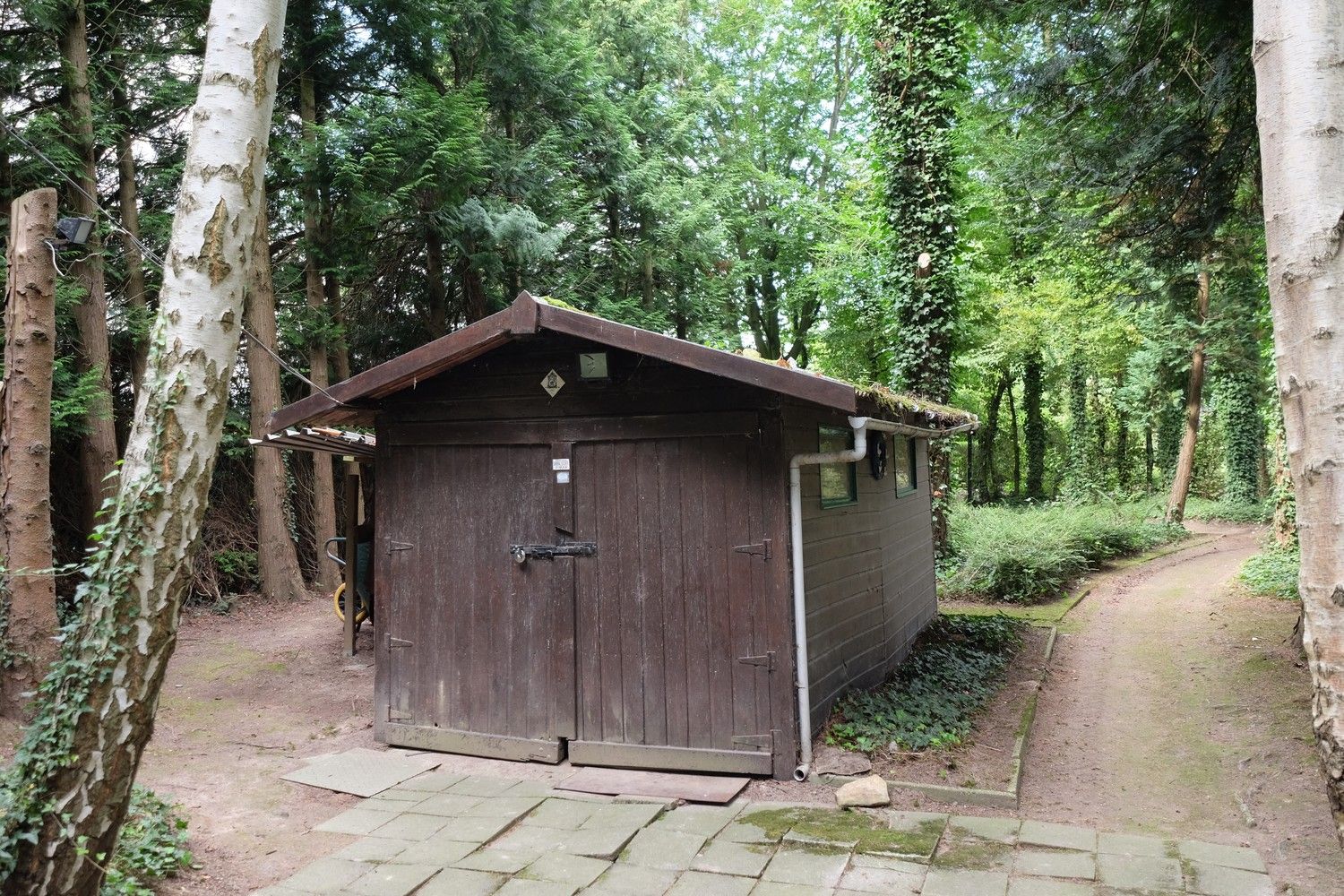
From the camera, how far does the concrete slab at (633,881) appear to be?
3.56 m

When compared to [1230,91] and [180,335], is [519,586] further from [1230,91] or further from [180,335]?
[1230,91]

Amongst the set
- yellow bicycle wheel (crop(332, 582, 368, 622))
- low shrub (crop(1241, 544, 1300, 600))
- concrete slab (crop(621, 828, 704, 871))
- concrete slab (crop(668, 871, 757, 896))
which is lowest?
concrete slab (crop(621, 828, 704, 871))

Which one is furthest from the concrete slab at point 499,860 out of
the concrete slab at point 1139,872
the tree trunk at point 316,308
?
the tree trunk at point 316,308

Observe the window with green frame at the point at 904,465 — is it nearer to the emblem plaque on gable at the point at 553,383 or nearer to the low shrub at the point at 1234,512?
the emblem plaque on gable at the point at 553,383

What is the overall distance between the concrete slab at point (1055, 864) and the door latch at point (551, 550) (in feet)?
9.29

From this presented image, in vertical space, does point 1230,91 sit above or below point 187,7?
below

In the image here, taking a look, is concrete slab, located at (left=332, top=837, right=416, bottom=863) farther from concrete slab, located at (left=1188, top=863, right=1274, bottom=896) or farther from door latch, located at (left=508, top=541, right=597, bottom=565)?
concrete slab, located at (left=1188, top=863, right=1274, bottom=896)

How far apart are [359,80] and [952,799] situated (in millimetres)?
11591

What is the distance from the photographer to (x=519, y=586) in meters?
5.47

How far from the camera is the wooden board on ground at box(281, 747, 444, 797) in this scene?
195 inches

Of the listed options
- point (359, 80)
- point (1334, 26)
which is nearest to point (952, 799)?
point (1334, 26)

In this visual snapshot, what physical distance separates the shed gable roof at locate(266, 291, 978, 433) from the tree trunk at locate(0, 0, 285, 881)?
1.70 metres

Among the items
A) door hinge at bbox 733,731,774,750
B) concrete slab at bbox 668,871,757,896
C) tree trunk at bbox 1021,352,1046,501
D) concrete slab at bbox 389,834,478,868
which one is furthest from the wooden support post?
tree trunk at bbox 1021,352,1046,501

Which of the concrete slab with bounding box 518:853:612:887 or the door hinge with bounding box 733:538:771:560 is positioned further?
the door hinge with bounding box 733:538:771:560
